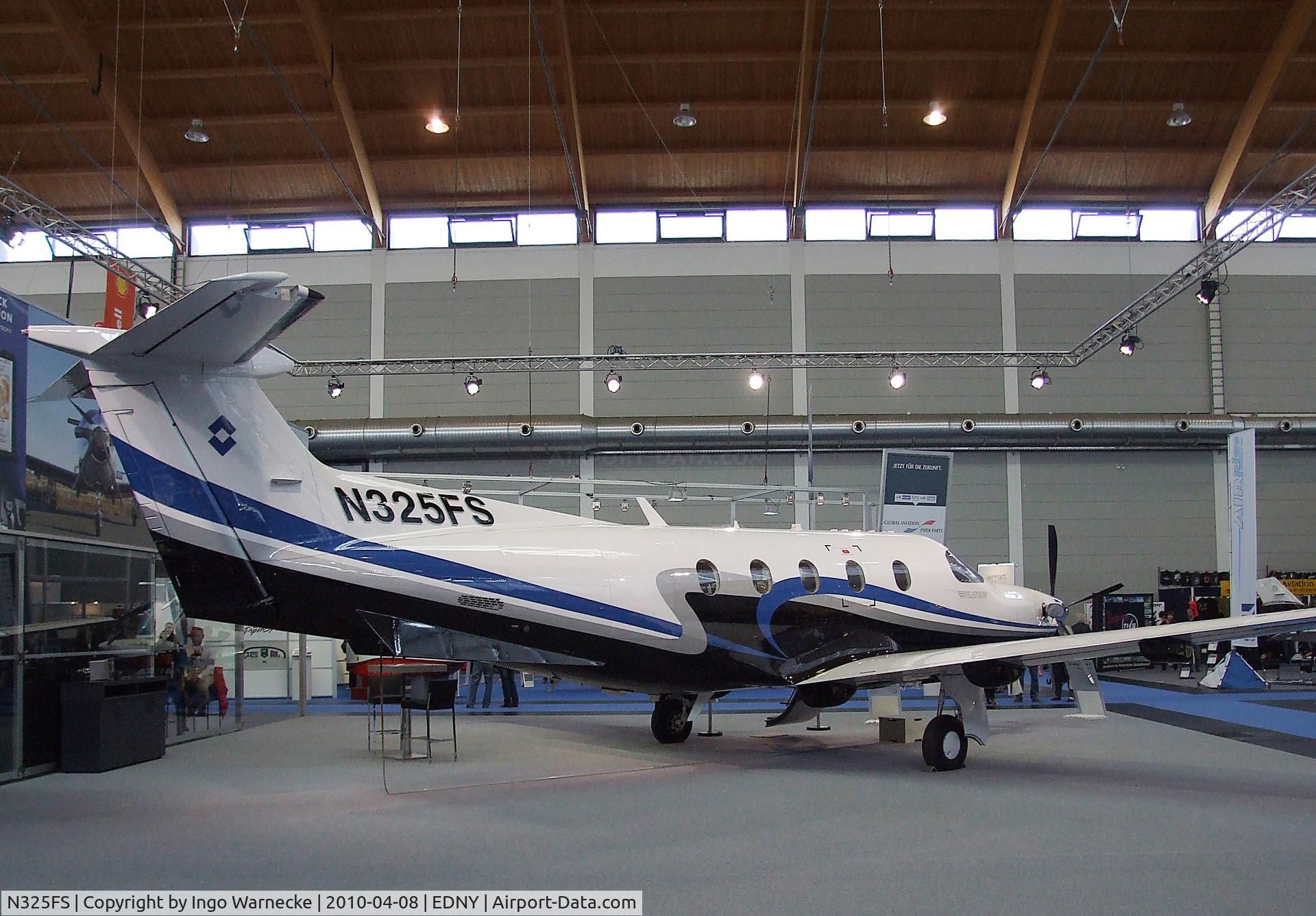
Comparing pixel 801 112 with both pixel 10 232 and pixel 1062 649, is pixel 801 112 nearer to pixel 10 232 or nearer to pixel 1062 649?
pixel 10 232

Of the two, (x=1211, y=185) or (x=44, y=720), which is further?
(x=1211, y=185)

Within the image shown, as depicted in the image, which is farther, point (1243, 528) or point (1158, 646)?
point (1243, 528)

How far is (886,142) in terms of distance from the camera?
25.3m

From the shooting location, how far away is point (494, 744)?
12.9 metres

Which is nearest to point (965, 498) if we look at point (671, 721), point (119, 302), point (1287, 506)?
point (1287, 506)

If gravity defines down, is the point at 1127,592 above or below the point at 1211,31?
below

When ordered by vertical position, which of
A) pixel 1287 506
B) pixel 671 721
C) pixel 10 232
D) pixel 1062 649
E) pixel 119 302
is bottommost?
pixel 671 721

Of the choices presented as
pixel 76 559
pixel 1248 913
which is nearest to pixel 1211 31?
pixel 1248 913

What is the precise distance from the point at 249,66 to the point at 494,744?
18483 mm

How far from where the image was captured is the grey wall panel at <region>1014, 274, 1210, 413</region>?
2661 centimetres

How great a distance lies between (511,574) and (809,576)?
3854mm

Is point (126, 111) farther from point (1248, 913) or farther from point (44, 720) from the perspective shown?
point (1248, 913)

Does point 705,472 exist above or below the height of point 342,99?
below

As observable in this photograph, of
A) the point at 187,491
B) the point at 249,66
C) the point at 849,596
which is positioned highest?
the point at 249,66
